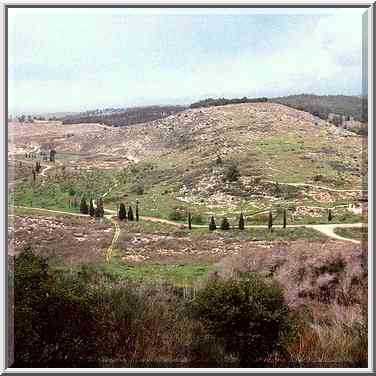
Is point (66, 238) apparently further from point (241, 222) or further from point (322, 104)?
point (322, 104)

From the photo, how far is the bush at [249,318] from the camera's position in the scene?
183 inches

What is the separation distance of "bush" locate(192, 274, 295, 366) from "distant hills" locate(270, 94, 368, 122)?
161 centimetres

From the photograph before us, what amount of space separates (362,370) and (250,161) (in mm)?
2012

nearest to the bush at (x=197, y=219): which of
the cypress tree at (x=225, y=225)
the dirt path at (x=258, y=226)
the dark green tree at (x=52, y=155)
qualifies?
the dirt path at (x=258, y=226)

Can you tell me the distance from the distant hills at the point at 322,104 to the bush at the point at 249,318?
1.61m

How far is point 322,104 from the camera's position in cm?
493

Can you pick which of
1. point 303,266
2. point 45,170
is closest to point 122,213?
point 45,170

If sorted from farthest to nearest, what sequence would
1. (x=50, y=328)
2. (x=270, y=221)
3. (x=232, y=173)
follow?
(x=232, y=173)
(x=270, y=221)
(x=50, y=328)

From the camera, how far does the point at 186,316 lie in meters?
4.88

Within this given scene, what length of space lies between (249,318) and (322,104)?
2.02 m

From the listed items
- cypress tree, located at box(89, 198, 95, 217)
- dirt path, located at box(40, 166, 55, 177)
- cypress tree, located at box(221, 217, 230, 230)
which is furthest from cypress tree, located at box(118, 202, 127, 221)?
cypress tree, located at box(221, 217, 230, 230)

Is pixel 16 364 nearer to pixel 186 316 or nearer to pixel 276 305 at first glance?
pixel 186 316

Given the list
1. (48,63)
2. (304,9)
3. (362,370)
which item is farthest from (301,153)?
(48,63)

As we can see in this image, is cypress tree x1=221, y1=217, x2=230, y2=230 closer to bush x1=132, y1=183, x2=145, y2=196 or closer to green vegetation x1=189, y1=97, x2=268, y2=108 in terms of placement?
bush x1=132, y1=183, x2=145, y2=196
